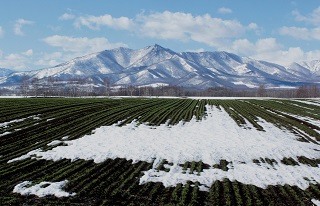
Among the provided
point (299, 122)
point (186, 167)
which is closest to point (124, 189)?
point (186, 167)

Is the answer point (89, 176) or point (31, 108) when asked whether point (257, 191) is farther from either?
point (31, 108)

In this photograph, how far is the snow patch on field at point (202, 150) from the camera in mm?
19078

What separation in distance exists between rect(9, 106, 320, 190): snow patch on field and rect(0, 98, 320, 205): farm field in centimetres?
7

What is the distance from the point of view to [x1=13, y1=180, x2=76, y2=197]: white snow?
1521cm

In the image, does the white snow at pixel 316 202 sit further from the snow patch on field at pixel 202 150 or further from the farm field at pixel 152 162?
the snow patch on field at pixel 202 150

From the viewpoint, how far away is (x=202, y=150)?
83.1ft

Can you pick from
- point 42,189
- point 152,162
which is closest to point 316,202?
point 152,162

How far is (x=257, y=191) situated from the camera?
1677 cm

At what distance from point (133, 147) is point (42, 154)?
7352 millimetres

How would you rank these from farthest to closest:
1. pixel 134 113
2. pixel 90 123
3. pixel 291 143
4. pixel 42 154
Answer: pixel 134 113 → pixel 90 123 → pixel 291 143 → pixel 42 154

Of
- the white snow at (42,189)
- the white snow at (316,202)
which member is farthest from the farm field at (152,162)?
the white snow at (316,202)

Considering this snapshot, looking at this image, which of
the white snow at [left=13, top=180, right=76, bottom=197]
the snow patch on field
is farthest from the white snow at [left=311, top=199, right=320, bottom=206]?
the white snow at [left=13, top=180, right=76, bottom=197]

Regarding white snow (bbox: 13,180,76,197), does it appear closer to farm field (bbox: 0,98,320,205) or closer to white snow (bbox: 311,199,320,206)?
farm field (bbox: 0,98,320,205)

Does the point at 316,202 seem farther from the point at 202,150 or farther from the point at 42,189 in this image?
the point at 42,189
